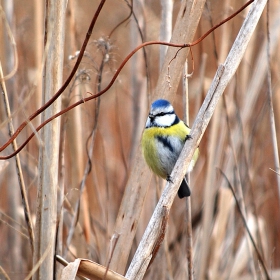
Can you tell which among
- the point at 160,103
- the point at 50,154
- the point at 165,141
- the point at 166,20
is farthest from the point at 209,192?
the point at 50,154

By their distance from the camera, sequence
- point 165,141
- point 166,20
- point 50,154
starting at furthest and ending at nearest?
point 165,141 → point 166,20 → point 50,154

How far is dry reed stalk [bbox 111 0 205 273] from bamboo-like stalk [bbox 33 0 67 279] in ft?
0.76

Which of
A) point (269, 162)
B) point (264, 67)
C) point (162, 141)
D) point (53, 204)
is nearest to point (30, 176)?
point (162, 141)

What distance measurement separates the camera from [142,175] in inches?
49.9

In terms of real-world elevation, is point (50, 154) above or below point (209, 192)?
above

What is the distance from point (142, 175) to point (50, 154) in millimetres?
310

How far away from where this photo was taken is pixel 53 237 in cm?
107

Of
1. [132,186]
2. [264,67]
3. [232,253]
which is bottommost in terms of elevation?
[232,253]

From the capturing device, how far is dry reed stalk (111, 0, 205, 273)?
120 cm

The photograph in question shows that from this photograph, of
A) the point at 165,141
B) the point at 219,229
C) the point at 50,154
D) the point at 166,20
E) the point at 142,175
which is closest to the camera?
the point at 50,154

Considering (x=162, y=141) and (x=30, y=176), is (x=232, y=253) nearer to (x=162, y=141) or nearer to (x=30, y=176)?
(x=162, y=141)

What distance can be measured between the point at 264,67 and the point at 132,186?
82cm

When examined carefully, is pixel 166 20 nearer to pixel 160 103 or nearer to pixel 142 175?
pixel 160 103

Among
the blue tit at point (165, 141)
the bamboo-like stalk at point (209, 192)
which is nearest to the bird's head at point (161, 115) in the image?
the blue tit at point (165, 141)
